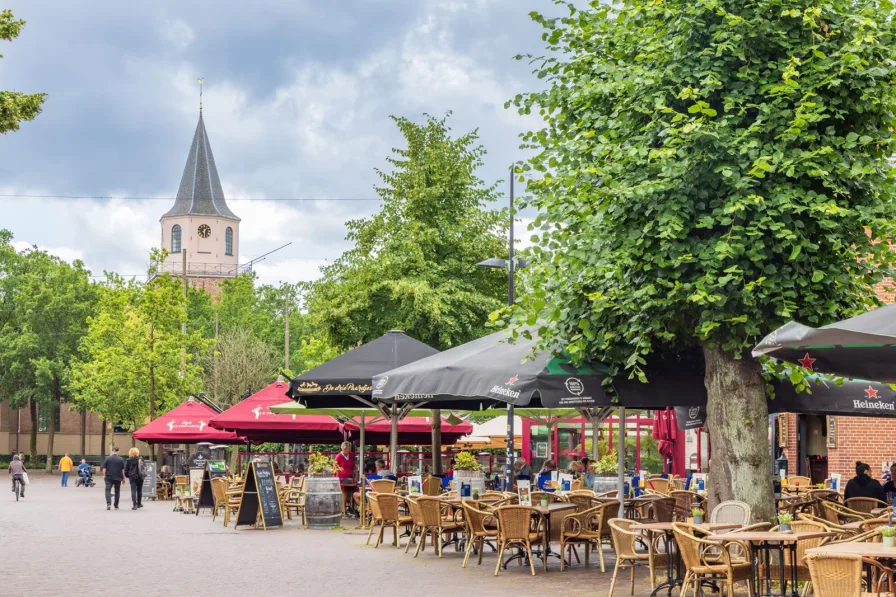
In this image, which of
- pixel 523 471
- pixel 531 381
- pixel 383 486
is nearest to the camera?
pixel 531 381

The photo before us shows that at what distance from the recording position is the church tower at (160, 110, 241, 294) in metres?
106

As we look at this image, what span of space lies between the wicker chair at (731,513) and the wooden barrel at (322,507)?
1029 centimetres

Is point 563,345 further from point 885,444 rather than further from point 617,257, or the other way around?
point 885,444

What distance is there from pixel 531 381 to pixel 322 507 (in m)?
9.75

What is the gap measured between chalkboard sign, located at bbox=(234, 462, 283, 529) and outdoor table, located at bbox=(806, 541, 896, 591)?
13.1 metres

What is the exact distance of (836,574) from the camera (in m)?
7.11

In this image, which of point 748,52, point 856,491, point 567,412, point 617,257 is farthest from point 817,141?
point 567,412

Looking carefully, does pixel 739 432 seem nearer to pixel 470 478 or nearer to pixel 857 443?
pixel 470 478

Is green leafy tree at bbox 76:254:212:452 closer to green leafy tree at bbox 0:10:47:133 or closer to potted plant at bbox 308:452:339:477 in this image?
potted plant at bbox 308:452:339:477

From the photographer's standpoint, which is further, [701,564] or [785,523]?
[701,564]

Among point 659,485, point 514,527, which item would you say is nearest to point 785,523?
point 514,527

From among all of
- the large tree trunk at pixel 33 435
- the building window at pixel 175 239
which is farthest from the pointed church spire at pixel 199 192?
the large tree trunk at pixel 33 435

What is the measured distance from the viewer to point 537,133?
502 inches

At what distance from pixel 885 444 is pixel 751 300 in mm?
16684
